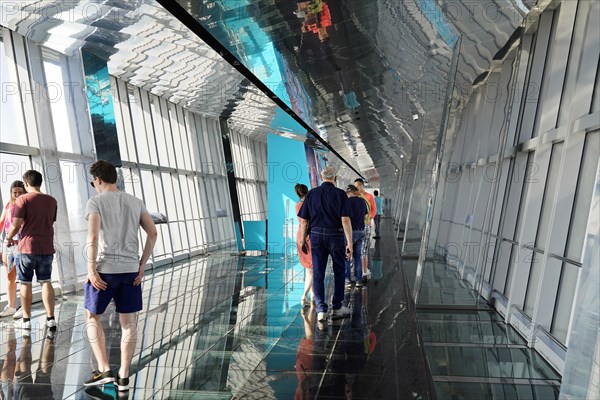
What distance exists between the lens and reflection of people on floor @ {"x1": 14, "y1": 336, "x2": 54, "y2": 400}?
5.00m

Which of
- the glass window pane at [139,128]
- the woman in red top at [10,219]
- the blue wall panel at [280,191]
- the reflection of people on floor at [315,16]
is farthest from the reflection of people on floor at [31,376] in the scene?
the blue wall panel at [280,191]

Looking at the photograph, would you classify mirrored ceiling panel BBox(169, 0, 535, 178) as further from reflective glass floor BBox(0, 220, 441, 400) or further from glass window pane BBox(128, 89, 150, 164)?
glass window pane BBox(128, 89, 150, 164)

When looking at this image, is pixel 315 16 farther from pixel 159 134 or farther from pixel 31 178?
pixel 159 134

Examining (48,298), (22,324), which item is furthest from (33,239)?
(22,324)

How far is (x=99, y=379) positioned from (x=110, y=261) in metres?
0.89

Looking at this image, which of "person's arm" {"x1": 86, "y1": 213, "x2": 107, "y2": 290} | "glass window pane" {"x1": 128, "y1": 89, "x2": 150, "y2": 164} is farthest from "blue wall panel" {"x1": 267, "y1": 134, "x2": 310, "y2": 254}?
"person's arm" {"x1": 86, "y1": 213, "x2": 107, "y2": 290}

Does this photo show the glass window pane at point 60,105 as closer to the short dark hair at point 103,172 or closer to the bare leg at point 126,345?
the short dark hair at point 103,172

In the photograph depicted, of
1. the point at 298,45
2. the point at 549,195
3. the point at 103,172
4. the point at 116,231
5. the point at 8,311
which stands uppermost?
the point at 298,45

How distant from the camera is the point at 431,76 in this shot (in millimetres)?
11617

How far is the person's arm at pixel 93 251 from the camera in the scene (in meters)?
5.21

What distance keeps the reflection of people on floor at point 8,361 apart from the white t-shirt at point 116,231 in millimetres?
1088

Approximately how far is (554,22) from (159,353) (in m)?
5.43

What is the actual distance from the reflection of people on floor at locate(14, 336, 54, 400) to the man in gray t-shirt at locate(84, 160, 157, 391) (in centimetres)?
34

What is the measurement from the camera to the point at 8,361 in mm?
6059
